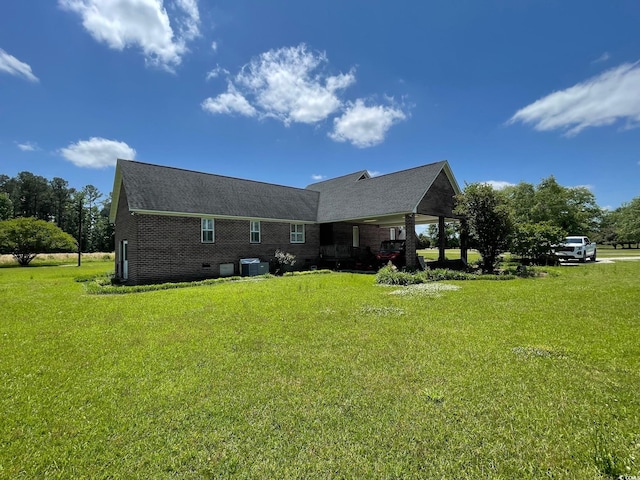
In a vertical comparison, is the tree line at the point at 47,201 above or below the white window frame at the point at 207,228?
above

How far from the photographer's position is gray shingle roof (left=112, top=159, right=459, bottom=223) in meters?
16.1

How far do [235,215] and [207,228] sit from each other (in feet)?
5.91

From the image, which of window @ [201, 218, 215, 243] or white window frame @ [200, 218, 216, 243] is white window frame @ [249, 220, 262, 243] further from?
window @ [201, 218, 215, 243]

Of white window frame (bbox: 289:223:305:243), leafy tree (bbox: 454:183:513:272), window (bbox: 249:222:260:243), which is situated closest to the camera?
leafy tree (bbox: 454:183:513:272)

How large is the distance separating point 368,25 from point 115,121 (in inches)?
662

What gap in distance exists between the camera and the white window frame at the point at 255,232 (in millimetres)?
19000

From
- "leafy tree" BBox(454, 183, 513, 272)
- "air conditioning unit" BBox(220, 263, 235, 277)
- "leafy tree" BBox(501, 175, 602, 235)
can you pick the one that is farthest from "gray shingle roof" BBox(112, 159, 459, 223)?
"leafy tree" BBox(501, 175, 602, 235)

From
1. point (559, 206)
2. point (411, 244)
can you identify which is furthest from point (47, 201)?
point (559, 206)

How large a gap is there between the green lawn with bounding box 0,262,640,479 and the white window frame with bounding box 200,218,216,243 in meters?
9.81

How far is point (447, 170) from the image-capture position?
1980cm

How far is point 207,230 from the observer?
17.1m

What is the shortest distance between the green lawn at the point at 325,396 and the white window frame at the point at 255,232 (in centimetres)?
1192

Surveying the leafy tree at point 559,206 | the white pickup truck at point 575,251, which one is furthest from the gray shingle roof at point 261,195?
the leafy tree at point 559,206

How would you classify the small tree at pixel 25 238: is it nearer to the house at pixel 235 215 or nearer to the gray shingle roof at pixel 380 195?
the house at pixel 235 215
